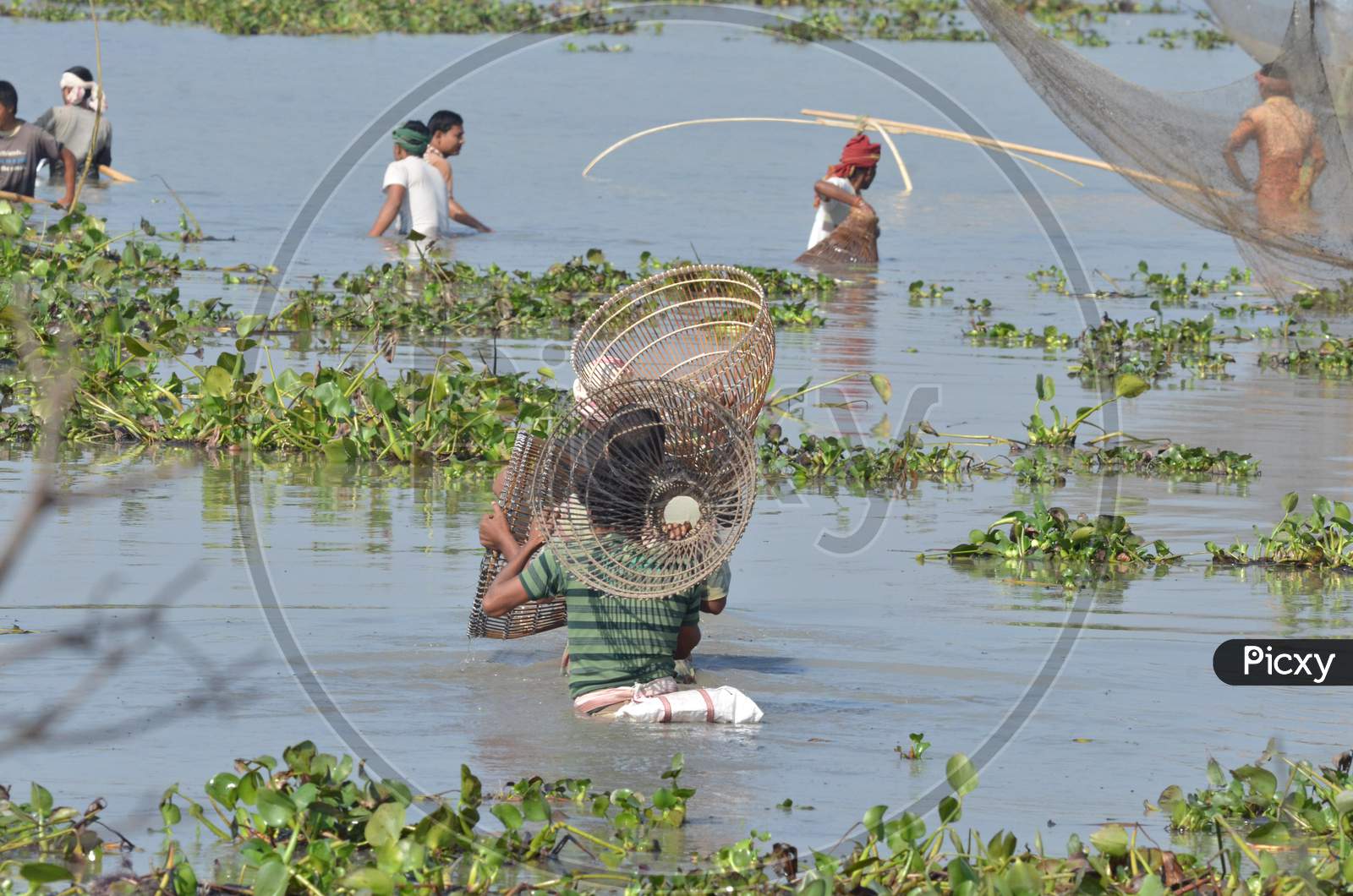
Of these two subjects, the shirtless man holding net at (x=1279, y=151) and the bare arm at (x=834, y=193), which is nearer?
the shirtless man holding net at (x=1279, y=151)

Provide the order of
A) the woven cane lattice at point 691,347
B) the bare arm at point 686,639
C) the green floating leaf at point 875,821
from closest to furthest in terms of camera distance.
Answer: the green floating leaf at point 875,821, the bare arm at point 686,639, the woven cane lattice at point 691,347

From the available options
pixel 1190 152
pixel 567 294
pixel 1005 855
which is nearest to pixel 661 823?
pixel 1005 855

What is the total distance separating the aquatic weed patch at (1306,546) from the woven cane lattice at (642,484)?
2875 mm

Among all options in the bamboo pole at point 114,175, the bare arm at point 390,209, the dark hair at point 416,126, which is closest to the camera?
the dark hair at point 416,126

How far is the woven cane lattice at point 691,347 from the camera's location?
5598mm

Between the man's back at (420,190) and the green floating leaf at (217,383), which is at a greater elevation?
the man's back at (420,190)

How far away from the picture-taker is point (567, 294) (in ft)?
42.9

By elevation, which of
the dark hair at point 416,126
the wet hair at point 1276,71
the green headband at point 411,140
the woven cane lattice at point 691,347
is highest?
the wet hair at point 1276,71

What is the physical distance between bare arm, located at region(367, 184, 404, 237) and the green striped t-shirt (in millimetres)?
10323

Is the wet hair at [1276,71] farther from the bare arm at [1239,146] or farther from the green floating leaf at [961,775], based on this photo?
the green floating leaf at [961,775]

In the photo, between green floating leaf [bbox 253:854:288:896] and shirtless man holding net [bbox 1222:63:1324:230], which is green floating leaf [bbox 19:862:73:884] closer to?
green floating leaf [bbox 253:854:288:896]

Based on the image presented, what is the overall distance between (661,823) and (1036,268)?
13.7 m

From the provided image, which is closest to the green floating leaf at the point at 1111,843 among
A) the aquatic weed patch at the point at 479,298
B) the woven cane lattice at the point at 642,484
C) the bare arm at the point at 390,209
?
the woven cane lattice at the point at 642,484

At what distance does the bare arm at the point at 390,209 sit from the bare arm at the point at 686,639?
1021 cm
